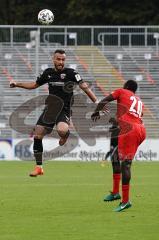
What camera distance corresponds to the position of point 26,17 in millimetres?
49438

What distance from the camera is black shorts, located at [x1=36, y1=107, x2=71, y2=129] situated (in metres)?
18.1

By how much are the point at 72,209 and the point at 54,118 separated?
4.33 metres

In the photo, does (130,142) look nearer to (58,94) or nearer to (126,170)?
(126,170)

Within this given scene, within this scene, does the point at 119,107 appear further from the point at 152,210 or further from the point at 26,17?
the point at 26,17

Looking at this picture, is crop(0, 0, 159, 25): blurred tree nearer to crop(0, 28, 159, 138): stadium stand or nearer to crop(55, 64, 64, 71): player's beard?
crop(0, 28, 159, 138): stadium stand

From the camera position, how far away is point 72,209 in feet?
47.1

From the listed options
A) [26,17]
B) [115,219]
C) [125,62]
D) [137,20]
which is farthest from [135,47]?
[115,219]

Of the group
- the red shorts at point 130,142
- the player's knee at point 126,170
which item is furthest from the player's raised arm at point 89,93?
the player's knee at point 126,170

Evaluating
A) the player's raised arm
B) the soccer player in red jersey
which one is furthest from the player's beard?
the soccer player in red jersey

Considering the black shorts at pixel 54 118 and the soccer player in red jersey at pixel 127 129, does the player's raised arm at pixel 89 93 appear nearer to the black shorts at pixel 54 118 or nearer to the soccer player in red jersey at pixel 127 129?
the black shorts at pixel 54 118

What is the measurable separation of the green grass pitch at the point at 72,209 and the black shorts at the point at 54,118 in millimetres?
1348

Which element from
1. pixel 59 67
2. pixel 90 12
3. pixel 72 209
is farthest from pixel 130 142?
pixel 90 12

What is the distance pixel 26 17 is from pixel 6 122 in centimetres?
1797

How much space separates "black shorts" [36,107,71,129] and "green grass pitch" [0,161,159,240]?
53.1 inches
